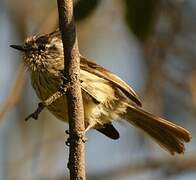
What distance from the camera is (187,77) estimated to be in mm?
4684

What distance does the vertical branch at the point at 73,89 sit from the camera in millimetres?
2504

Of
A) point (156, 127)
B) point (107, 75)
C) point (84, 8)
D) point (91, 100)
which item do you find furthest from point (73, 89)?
point (156, 127)

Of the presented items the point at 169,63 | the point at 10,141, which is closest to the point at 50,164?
the point at 10,141

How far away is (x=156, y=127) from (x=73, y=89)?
1779mm

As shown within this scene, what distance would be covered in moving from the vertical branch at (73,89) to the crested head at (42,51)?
959 mm

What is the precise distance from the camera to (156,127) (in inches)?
176

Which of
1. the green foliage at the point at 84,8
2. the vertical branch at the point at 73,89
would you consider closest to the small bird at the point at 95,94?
the vertical branch at the point at 73,89

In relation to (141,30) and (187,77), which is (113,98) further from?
(141,30)

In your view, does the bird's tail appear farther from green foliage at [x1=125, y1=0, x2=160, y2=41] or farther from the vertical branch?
green foliage at [x1=125, y1=0, x2=160, y2=41]

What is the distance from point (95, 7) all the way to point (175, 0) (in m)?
1.48

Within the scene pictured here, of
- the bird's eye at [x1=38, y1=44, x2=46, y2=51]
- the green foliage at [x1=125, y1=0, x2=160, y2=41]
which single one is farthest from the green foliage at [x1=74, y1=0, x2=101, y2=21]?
the bird's eye at [x1=38, y1=44, x2=46, y2=51]

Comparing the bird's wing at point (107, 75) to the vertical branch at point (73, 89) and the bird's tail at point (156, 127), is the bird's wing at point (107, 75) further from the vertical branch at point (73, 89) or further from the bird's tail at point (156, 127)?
the vertical branch at point (73, 89)

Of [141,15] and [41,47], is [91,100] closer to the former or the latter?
[41,47]

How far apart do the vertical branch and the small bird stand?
30.0 inches
